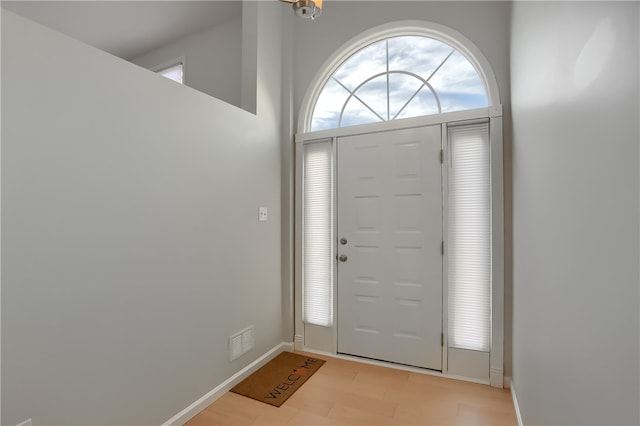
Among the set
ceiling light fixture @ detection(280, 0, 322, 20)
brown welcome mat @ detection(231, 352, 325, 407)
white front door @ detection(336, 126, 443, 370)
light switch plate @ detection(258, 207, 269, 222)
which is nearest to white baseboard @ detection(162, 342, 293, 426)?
brown welcome mat @ detection(231, 352, 325, 407)

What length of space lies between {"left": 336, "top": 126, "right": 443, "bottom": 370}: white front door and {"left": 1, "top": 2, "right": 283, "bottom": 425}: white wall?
0.95m

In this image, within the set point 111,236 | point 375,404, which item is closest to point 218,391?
point 375,404

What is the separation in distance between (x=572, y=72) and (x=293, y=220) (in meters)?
2.43

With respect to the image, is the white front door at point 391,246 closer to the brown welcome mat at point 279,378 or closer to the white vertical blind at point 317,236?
the white vertical blind at point 317,236

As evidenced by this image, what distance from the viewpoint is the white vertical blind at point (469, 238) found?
239 centimetres

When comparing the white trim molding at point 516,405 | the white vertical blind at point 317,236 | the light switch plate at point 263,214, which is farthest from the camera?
the white vertical blind at point 317,236

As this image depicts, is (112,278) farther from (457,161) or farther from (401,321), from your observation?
(457,161)

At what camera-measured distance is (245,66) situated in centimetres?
280

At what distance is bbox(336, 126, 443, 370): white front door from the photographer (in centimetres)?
254

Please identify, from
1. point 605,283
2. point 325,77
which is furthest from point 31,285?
point 325,77

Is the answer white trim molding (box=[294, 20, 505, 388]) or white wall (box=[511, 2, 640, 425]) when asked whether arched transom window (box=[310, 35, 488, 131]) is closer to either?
white trim molding (box=[294, 20, 505, 388])

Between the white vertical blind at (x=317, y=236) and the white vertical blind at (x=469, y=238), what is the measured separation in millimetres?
1064

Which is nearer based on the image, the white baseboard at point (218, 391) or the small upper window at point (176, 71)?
the white baseboard at point (218, 391)

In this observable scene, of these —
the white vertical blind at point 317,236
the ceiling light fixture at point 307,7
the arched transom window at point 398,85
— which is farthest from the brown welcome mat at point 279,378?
the ceiling light fixture at point 307,7
